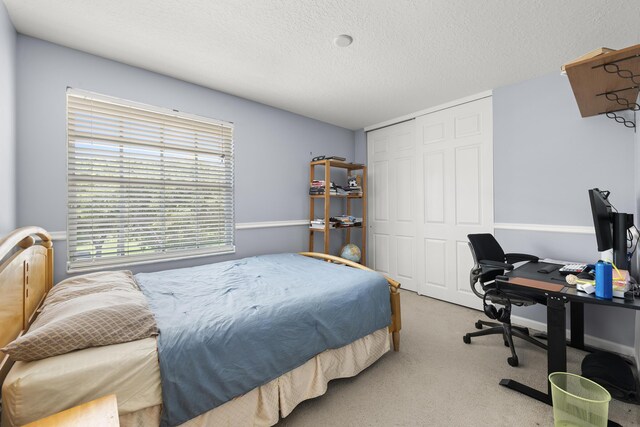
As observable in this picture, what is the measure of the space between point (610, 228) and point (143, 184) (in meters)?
3.72

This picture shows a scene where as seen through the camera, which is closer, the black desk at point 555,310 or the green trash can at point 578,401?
the green trash can at point 578,401

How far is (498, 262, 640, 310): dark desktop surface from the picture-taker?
1445 millimetres

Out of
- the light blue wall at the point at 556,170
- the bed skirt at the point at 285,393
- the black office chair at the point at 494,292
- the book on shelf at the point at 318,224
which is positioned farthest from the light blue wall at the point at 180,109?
the light blue wall at the point at 556,170

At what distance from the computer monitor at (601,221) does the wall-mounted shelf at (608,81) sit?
2.19 feet

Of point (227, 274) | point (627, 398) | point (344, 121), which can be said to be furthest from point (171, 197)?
point (627, 398)

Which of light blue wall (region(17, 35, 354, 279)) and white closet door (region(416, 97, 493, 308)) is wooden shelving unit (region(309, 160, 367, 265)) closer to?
light blue wall (region(17, 35, 354, 279))

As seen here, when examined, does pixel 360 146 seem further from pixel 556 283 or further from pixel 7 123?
pixel 7 123

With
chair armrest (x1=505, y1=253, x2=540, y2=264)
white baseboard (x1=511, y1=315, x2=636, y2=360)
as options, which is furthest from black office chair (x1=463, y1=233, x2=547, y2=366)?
white baseboard (x1=511, y1=315, x2=636, y2=360)

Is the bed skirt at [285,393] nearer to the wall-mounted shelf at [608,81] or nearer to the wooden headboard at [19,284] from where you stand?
the wooden headboard at [19,284]

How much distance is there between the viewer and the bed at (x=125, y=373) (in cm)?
99

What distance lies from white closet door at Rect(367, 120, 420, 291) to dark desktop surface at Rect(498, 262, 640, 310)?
168 centimetres

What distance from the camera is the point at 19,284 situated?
1.27m

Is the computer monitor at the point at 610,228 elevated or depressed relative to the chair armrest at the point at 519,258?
elevated

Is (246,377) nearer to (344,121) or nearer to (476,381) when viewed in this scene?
(476,381)
